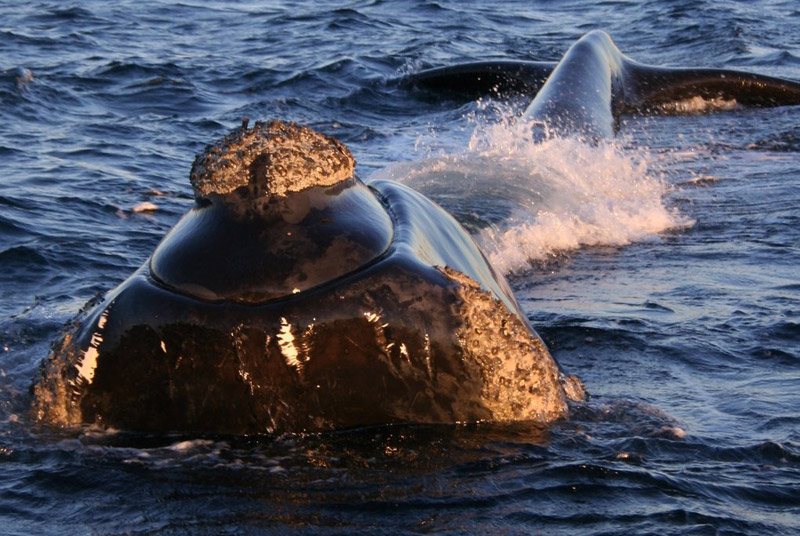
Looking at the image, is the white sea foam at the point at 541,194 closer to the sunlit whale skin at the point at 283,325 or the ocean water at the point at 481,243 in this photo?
the ocean water at the point at 481,243

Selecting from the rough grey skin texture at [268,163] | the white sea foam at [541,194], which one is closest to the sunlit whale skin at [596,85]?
the white sea foam at [541,194]

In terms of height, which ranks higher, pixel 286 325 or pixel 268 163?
pixel 268 163

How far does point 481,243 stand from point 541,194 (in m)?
1.68

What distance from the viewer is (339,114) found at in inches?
597

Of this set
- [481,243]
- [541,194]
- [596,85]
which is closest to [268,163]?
[481,243]

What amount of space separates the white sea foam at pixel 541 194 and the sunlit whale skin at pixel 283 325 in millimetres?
3516

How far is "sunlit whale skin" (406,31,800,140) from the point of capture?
1225 centimetres

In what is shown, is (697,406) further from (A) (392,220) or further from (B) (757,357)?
(A) (392,220)

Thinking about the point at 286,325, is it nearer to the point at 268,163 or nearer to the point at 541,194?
the point at 268,163

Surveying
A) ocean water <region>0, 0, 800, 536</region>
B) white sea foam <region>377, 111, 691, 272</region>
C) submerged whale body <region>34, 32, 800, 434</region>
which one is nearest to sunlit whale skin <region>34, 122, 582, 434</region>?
submerged whale body <region>34, 32, 800, 434</region>

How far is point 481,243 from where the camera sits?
7.90 metres

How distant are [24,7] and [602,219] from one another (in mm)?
14893

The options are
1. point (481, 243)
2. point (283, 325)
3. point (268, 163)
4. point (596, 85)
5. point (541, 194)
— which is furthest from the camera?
point (596, 85)

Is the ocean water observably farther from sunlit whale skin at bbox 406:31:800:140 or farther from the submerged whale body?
sunlit whale skin at bbox 406:31:800:140
